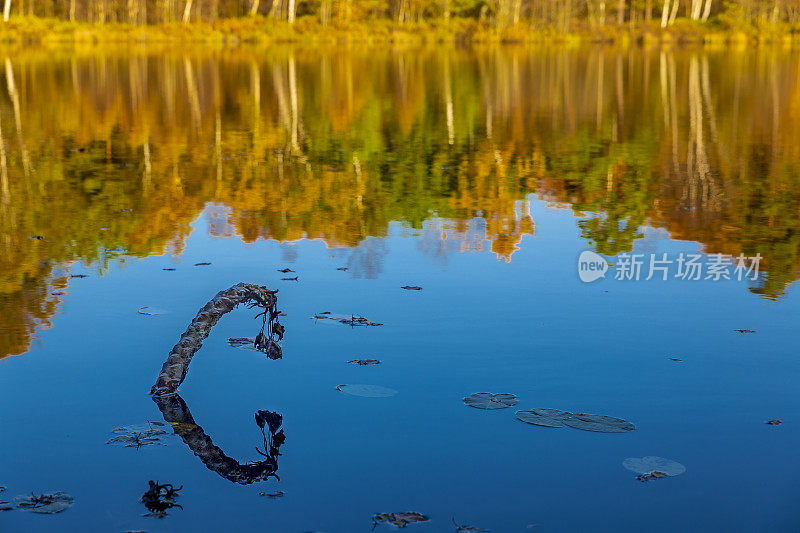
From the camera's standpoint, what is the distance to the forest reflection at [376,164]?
14430 millimetres

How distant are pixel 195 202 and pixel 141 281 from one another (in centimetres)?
517

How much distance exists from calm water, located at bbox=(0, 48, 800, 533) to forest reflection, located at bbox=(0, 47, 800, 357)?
0.11m

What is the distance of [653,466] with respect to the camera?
7.15 meters

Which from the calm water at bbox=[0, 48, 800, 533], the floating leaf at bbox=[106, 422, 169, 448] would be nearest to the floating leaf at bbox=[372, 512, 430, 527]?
the calm water at bbox=[0, 48, 800, 533]

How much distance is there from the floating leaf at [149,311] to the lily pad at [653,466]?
5530 millimetres

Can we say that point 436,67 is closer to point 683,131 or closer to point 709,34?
point 683,131

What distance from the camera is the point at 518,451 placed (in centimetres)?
743

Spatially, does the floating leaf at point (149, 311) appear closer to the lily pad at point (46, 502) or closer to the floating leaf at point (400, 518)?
the lily pad at point (46, 502)

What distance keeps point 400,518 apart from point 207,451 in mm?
1730

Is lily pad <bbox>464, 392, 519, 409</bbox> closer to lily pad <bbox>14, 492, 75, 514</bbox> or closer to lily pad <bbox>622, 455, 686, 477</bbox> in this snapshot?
lily pad <bbox>622, 455, 686, 477</bbox>

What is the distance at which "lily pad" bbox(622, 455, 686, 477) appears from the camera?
708 cm

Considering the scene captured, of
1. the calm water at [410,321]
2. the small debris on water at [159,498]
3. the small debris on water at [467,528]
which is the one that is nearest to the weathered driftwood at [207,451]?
the calm water at [410,321]

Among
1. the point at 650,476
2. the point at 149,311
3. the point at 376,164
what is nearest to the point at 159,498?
the point at 650,476

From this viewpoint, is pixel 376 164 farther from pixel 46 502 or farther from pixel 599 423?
pixel 46 502
